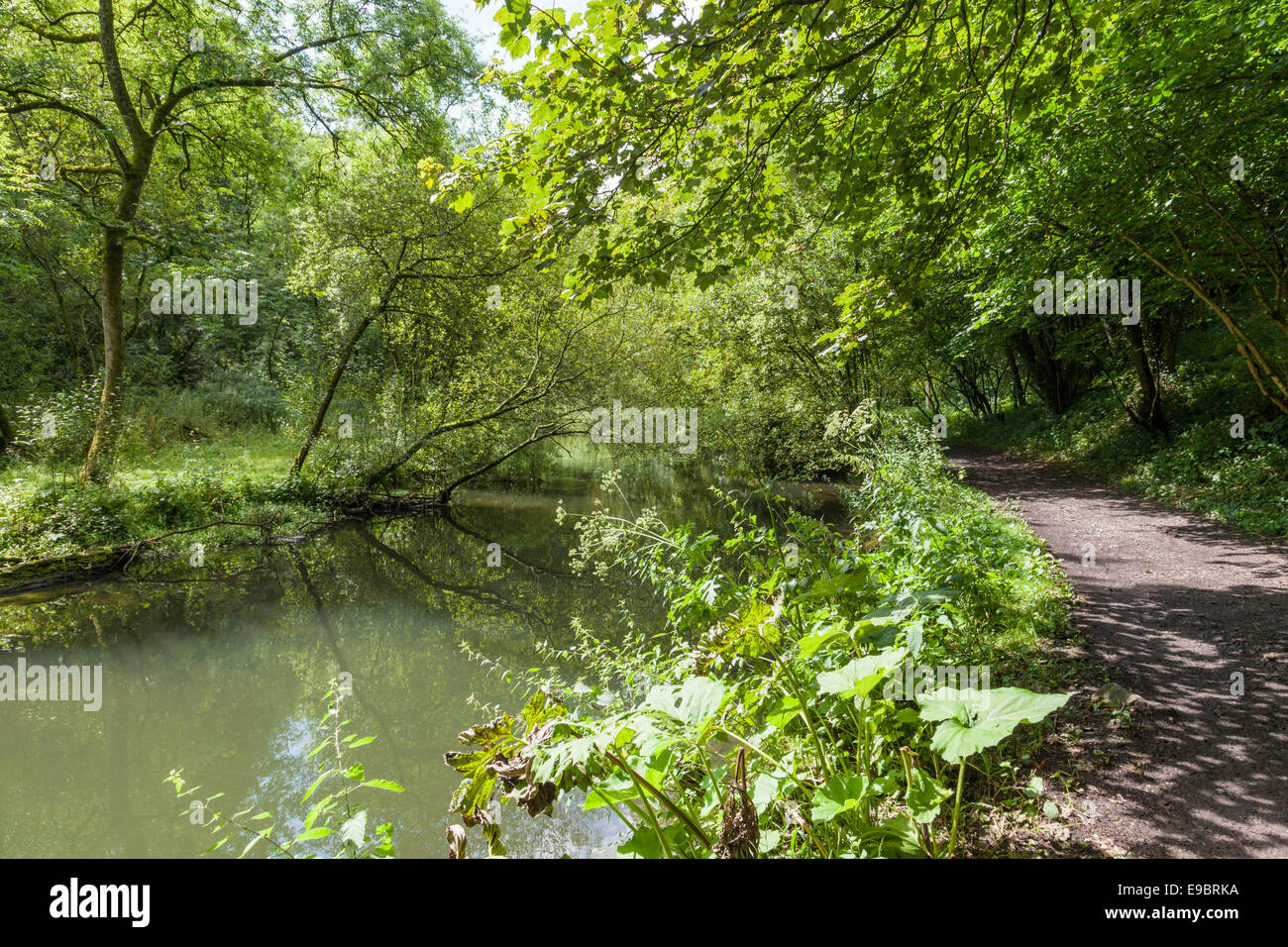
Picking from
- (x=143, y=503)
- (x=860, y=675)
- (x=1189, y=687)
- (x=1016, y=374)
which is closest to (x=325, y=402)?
(x=143, y=503)

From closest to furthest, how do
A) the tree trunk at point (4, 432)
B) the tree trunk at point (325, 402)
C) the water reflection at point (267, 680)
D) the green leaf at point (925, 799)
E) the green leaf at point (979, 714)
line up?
1. the green leaf at point (979, 714)
2. the green leaf at point (925, 799)
3. the water reflection at point (267, 680)
4. the tree trunk at point (4, 432)
5. the tree trunk at point (325, 402)

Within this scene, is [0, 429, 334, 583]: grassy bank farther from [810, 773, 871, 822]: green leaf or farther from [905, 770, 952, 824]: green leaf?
[905, 770, 952, 824]: green leaf

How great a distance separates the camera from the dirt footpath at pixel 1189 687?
2.38 metres

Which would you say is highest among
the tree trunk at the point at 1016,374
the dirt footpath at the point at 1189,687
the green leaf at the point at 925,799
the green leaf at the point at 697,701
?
the tree trunk at the point at 1016,374

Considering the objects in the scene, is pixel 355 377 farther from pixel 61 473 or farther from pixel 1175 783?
pixel 1175 783

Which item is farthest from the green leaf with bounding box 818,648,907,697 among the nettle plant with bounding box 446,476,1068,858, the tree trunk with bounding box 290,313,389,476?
the tree trunk with bounding box 290,313,389,476

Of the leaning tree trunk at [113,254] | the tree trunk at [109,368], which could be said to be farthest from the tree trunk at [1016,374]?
the tree trunk at [109,368]

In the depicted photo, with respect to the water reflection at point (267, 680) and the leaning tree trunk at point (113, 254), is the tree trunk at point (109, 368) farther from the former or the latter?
the water reflection at point (267, 680)

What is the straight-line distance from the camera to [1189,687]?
3514mm

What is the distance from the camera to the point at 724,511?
15.1m

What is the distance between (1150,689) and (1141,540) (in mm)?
5464

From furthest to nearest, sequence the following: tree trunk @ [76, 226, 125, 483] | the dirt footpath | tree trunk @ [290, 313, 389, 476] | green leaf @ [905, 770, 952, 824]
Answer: tree trunk @ [290, 313, 389, 476] < tree trunk @ [76, 226, 125, 483] < the dirt footpath < green leaf @ [905, 770, 952, 824]

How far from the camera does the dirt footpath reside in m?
2.38

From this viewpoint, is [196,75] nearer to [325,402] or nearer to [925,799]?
[325,402]
